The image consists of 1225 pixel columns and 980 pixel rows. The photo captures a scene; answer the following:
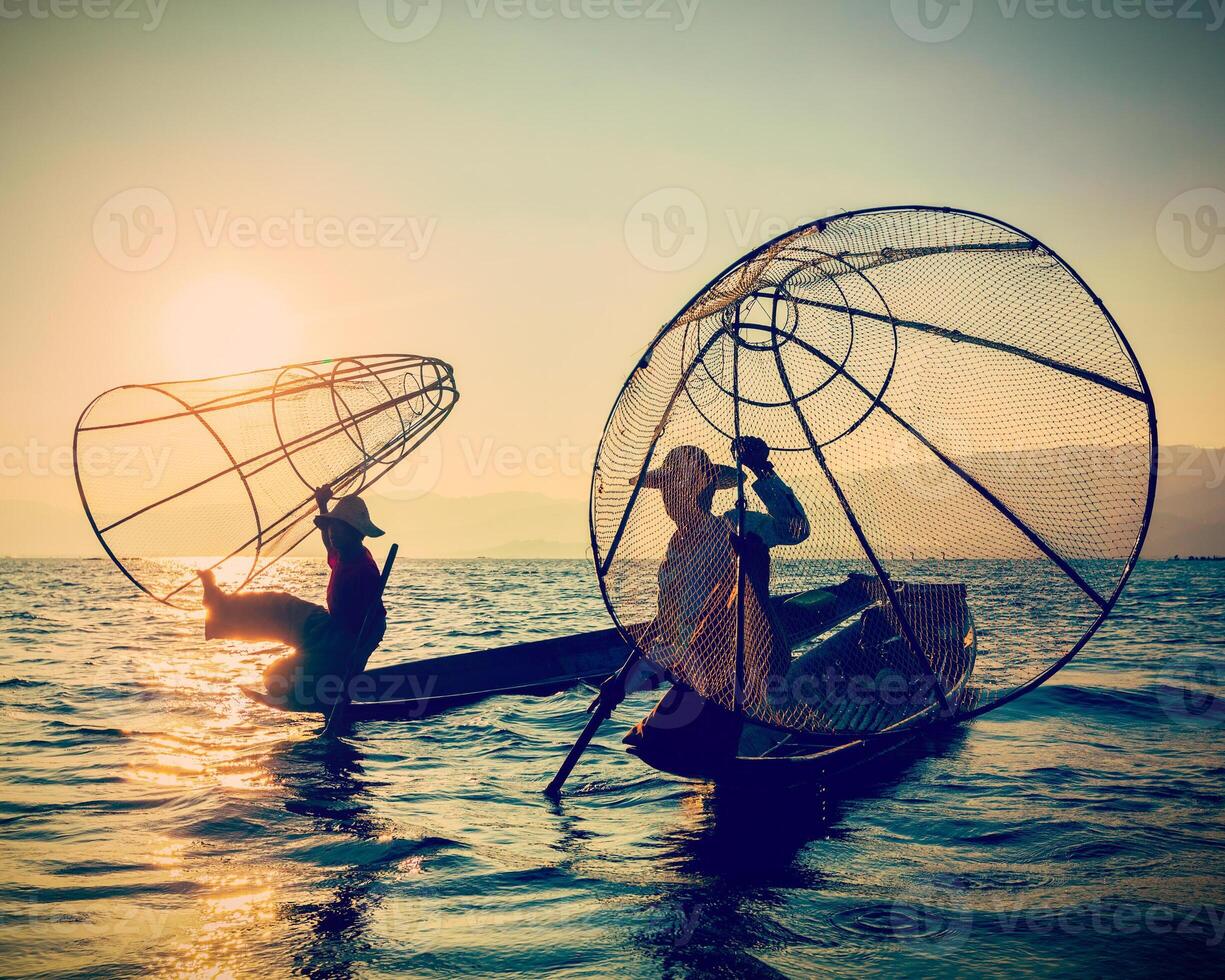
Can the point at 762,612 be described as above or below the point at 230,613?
above

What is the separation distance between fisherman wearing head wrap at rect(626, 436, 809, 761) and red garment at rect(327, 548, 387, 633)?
3499mm

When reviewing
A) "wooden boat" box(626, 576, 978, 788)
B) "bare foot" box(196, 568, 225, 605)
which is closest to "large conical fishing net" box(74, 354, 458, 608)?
"bare foot" box(196, 568, 225, 605)

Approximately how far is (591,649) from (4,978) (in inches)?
288

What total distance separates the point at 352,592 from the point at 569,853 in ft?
13.2

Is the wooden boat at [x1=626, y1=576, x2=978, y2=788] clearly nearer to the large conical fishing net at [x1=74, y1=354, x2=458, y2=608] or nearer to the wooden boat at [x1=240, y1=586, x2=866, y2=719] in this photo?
the wooden boat at [x1=240, y1=586, x2=866, y2=719]

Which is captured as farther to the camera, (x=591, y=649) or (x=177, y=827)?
(x=591, y=649)

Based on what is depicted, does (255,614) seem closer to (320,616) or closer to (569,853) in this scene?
(320,616)

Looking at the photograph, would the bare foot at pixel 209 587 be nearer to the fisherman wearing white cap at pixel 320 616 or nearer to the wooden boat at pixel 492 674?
the fisherman wearing white cap at pixel 320 616

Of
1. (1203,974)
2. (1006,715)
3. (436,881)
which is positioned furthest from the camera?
(1006,715)

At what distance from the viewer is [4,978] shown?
11.9 feet

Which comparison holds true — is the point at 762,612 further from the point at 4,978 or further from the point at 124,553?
the point at 124,553

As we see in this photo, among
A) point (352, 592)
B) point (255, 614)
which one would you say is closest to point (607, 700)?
point (352, 592)

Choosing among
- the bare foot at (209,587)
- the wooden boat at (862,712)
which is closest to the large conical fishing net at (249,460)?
the bare foot at (209,587)

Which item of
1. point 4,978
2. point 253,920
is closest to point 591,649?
point 253,920
